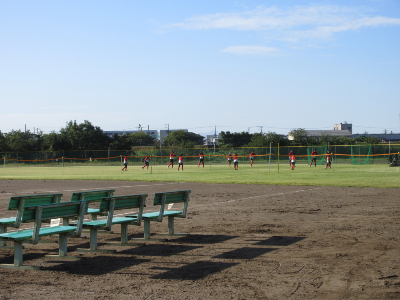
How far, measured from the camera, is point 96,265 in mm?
6723

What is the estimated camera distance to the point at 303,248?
7.66 m

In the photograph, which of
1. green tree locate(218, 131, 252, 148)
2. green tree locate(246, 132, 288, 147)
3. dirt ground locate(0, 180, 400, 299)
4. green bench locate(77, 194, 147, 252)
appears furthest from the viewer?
green tree locate(218, 131, 252, 148)

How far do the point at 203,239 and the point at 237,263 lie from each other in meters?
2.09

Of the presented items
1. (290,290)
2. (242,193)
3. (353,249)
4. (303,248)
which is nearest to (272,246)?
(303,248)

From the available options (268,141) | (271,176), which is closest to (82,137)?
(268,141)

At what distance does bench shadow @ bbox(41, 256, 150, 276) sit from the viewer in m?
6.38

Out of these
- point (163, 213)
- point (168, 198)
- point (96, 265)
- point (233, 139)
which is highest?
point (233, 139)

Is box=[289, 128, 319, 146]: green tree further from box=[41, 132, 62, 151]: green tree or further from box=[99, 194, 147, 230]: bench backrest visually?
box=[99, 194, 147, 230]: bench backrest

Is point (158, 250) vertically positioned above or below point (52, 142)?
below

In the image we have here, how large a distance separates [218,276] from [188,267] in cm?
70

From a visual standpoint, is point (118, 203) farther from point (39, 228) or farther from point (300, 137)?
point (300, 137)

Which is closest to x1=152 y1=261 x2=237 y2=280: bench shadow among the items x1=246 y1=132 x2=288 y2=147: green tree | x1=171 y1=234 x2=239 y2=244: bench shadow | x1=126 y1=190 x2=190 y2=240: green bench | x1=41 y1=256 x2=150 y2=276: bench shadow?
x1=41 y1=256 x2=150 y2=276: bench shadow

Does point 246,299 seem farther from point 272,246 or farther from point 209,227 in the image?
point 209,227

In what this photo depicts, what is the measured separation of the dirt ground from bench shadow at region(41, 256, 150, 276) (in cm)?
1
